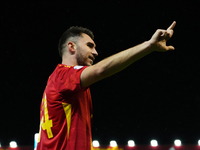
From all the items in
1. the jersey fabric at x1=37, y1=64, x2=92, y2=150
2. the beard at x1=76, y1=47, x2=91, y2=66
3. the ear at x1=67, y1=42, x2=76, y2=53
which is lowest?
the jersey fabric at x1=37, y1=64, x2=92, y2=150

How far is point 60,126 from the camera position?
131 centimetres

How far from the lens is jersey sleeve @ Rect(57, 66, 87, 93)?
123 cm

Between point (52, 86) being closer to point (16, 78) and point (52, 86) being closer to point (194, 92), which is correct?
point (16, 78)

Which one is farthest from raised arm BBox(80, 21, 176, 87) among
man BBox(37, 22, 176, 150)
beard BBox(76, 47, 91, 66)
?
beard BBox(76, 47, 91, 66)

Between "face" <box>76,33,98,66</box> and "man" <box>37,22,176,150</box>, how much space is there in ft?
0.53

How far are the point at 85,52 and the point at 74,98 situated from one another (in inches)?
12.2

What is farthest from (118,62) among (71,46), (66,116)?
(71,46)

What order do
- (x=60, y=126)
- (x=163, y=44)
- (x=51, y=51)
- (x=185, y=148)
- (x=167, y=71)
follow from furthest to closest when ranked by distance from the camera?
(x=167, y=71) → (x=51, y=51) → (x=185, y=148) → (x=60, y=126) → (x=163, y=44)

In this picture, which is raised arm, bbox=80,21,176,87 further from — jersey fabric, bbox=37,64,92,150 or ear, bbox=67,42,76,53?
ear, bbox=67,42,76,53

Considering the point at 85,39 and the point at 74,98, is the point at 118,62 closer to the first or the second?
the point at 74,98

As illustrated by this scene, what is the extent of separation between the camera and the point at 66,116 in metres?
1.31

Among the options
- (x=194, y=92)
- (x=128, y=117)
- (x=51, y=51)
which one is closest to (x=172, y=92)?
(x=194, y=92)

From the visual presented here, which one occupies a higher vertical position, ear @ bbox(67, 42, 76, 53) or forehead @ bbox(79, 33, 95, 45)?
forehead @ bbox(79, 33, 95, 45)

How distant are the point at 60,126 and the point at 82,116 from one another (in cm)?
11
